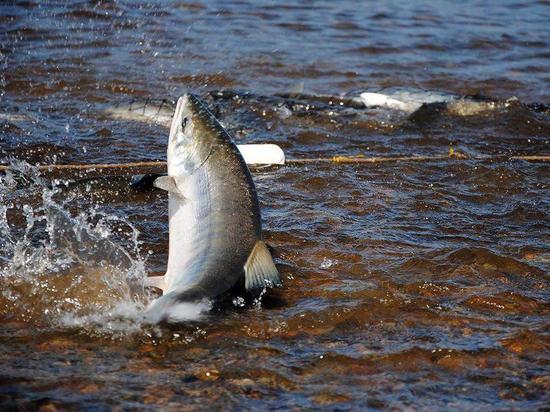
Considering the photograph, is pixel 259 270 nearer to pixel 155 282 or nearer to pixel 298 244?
pixel 155 282

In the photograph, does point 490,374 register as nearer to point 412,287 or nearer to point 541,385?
point 541,385

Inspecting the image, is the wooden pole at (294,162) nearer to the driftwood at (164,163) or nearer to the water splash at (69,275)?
the driftwood at (164,163)

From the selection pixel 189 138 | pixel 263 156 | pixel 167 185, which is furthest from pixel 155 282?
pixel 263 156

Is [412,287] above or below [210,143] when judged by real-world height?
below

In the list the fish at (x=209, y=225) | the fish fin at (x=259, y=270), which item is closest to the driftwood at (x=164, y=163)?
the fish at (x=209, y=225)

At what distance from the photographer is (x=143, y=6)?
15039 mm

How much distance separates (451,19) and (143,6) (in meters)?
5.44

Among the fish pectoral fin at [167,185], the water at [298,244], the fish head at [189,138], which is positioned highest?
the fish head at [189,138]

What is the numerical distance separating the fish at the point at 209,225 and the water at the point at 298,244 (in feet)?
0.91

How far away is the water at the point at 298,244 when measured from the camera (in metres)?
3.94

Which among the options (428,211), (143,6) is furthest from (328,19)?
(428,211)

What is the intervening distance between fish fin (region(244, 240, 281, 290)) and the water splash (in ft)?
1.92

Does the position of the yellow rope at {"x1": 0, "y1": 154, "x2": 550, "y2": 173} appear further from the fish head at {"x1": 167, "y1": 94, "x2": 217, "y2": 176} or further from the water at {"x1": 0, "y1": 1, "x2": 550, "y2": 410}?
the fish head at {"x1": 167, "y1": 94, "x2": 217, "y2": 176}

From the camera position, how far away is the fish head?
16.1 ft
